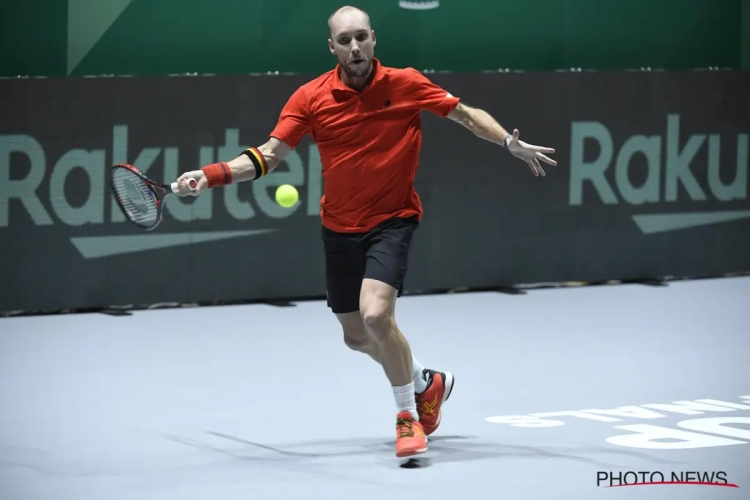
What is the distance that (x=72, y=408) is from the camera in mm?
7988

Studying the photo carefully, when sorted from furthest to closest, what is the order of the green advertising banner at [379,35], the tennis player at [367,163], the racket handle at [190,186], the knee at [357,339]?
the green advertising banner at [379,35] < the knee at [357,339] < the tennis player at [367,163] < the racket handle at [190,186]

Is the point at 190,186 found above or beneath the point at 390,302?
above

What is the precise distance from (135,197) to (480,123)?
174 cm

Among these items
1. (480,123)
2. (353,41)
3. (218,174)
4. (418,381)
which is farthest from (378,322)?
(353,41)

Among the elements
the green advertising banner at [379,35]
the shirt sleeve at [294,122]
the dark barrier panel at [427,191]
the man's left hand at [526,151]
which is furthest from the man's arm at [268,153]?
the green advertising banner at [379,35]

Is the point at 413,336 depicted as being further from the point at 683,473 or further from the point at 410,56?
the point at 683,473

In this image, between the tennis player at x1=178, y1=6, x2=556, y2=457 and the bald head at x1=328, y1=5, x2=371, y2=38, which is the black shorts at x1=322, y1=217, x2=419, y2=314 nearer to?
the tennis player at x1=178, y1=6, x2=556, y2=457

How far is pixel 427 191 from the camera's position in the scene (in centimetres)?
1170

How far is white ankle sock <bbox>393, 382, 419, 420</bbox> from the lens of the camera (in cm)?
697

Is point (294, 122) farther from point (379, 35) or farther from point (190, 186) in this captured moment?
point (379, 35)

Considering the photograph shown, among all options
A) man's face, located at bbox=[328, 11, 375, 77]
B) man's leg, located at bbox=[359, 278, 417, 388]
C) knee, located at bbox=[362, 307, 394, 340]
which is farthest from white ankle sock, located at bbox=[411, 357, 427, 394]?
man's face, located at bbox=[328, 11, 375, 77]

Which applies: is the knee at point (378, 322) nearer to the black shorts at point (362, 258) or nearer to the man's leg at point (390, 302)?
the man's leg at point (390, 302)

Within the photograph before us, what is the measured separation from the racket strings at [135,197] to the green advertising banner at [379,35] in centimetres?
386

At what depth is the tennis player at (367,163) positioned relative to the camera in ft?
22.6
